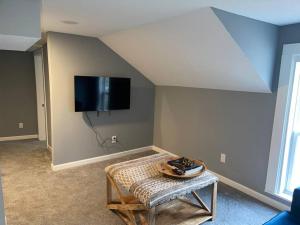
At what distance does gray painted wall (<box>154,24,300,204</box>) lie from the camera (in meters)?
2.77

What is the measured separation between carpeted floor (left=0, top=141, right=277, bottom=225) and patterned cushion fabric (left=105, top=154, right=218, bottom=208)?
0.50m

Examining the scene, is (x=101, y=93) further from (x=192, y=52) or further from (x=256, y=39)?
(x=256, y=39)

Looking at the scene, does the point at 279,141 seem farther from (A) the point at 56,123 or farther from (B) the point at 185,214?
(A) the point at 56,123

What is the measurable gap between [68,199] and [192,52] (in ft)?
7.74

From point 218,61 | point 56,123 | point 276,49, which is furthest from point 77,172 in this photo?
point 276,49

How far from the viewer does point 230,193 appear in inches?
117

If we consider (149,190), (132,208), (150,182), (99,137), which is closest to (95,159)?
(99,137)

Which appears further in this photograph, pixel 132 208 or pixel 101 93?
pixel 101 93

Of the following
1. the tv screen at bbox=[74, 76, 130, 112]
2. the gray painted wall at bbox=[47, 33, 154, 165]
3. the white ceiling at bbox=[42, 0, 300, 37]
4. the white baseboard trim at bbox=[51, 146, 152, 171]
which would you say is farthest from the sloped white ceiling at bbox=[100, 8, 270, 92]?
the white baseboard trim at bbox=[51, 146, 152, 171]

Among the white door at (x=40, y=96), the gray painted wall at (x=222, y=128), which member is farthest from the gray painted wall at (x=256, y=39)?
the white door at (x=40, y=96)

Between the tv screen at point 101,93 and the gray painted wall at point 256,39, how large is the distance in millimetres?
2122

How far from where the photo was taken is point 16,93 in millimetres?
5008

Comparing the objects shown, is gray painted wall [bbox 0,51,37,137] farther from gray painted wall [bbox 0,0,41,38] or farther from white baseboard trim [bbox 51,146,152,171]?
gray painted wall [bbox 0,0,41,38]

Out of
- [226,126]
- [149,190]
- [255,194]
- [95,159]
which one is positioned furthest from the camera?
[95,159]
